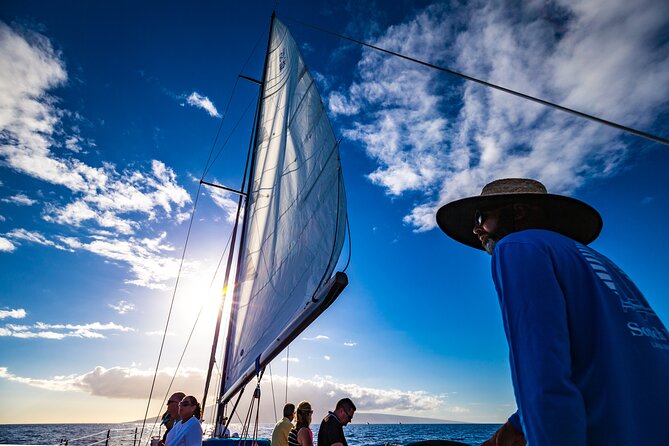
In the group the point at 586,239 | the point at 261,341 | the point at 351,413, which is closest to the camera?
the point at 586,239

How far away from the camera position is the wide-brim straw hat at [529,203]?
141cm

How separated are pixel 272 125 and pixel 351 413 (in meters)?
5.38

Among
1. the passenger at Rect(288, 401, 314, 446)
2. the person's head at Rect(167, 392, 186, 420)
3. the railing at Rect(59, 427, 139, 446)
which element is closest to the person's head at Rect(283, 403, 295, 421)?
the passenger at Rect(288, 401, 314, 446)

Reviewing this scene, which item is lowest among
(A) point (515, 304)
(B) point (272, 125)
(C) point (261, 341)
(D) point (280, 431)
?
(D) point (280, 431)

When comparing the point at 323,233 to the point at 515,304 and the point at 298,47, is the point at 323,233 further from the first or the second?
the point at 298,47

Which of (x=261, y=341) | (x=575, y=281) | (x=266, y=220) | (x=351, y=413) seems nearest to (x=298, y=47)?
(x=266, y=220)

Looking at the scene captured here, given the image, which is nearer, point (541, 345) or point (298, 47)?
point (541, 345)

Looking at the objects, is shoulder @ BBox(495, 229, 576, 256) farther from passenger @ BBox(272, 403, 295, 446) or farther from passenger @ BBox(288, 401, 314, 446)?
passenger @ BBox(272, 403, 295, 446)

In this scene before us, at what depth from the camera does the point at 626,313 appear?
101cm

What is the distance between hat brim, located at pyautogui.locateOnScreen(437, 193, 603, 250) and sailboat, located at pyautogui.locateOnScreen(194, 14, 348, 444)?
1321mm

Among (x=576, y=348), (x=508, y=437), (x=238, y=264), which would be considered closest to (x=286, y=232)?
(x=238, y=264)

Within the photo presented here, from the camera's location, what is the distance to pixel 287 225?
4.87 m

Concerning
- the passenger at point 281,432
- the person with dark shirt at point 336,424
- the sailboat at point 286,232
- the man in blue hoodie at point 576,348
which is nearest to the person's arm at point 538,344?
the man in blue hoodie at point 576,348

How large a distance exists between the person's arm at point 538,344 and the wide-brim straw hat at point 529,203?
0.36 metres
